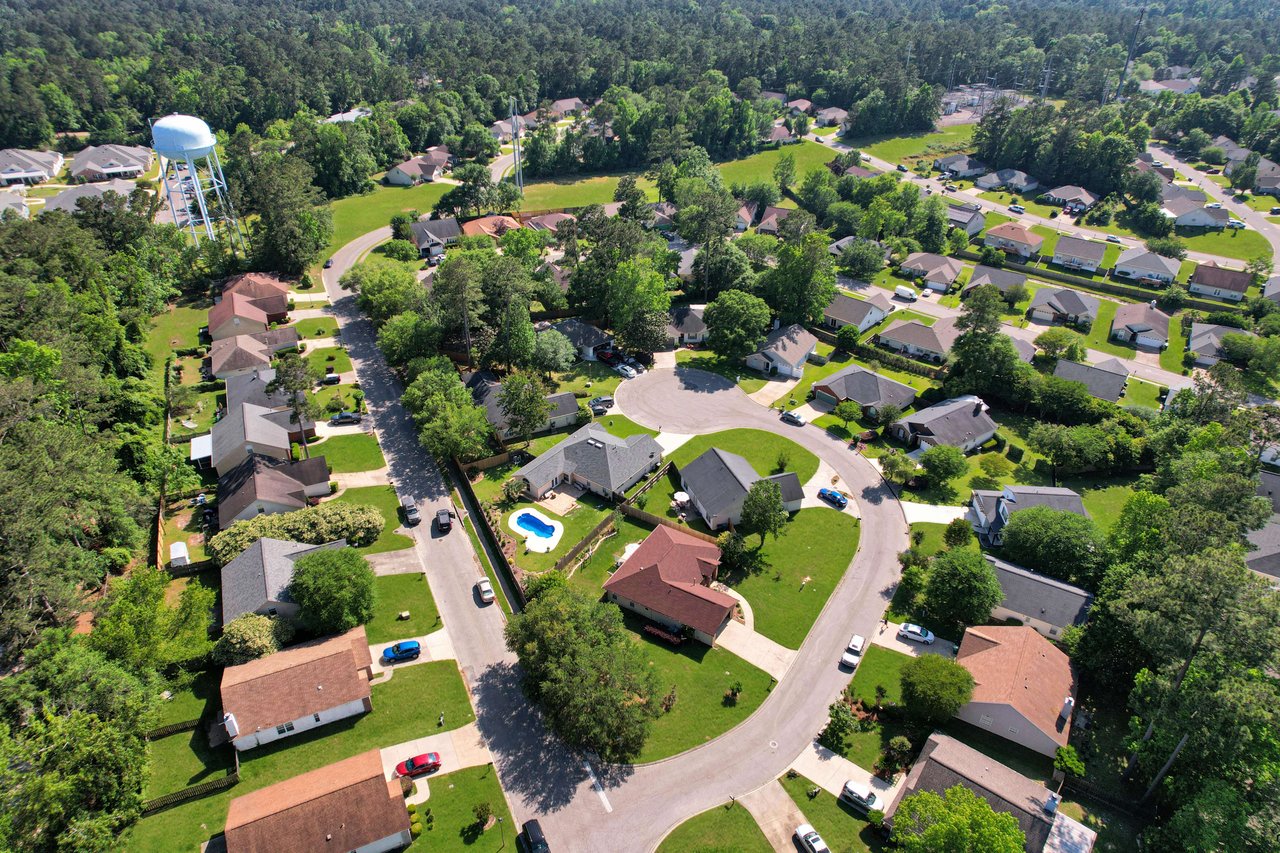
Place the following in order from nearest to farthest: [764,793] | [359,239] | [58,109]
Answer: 1. [764,793]
2. [359,239]
3. [58,109]

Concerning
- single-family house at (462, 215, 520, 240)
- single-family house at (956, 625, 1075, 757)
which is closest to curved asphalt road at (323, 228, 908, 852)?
single-family house at (956, 625, 1075, 757)

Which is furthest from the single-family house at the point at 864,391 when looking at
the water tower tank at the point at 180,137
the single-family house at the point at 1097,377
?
the water tower tank at the point at 180,137

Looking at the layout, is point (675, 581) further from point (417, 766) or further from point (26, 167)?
point (26, 167)

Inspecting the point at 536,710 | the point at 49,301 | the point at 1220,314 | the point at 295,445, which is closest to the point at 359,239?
the point at 49,301

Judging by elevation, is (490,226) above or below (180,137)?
below

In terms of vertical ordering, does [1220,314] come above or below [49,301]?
below

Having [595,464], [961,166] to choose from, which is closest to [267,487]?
[595,464]

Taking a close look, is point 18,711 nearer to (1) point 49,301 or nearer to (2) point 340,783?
(2) point 340,783
